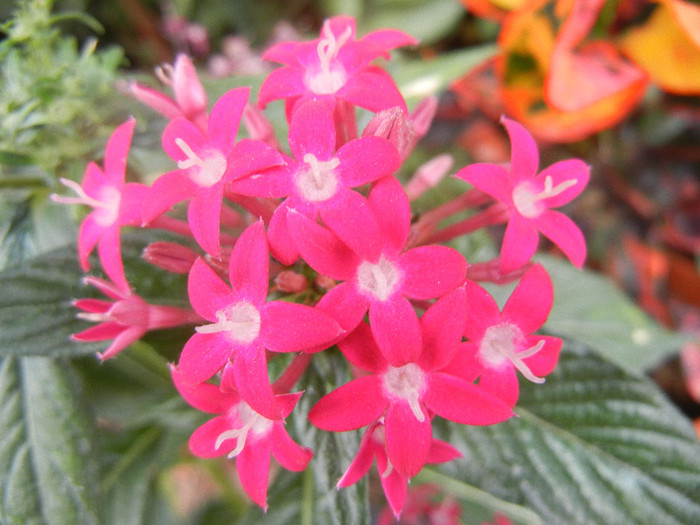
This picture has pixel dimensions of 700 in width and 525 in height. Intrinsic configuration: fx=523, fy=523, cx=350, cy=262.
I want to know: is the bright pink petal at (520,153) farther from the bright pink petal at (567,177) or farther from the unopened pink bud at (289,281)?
the unopened pink bud at (289,281)

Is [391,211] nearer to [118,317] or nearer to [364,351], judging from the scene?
[364,351]

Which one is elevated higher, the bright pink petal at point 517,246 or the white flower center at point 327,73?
the white flower center at point 327,73

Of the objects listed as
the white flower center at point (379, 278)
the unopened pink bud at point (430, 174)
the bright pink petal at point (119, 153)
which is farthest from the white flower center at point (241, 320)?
the unopened pink bud at point (430, 174)

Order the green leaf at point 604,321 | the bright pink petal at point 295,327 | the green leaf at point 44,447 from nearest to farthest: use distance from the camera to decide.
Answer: the bright pink petal at point 295,327
the green leaf at point 44,447
the green leaf at point 604,321

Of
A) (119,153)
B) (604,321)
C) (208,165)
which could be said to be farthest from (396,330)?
(604,321)

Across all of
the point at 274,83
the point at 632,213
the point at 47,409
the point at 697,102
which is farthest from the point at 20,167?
the point at 697,102

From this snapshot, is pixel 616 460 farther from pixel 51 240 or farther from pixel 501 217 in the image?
pixel 51 240
